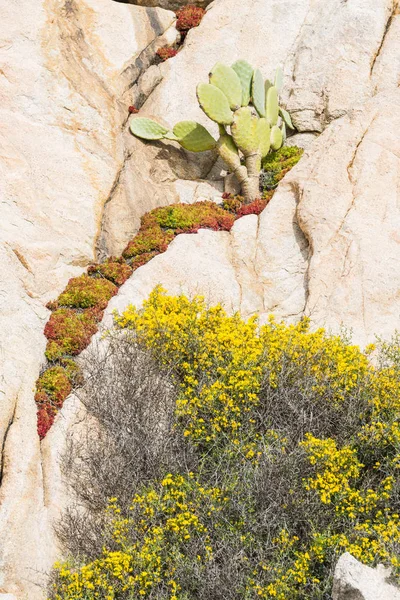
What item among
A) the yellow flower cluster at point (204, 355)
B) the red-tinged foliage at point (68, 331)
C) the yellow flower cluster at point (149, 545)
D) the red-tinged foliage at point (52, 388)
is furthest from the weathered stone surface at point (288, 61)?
the yellow flower cluster at point (149, 545)

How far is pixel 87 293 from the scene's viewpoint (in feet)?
41.6

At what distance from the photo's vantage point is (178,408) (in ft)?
32.7

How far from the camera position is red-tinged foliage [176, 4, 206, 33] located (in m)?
19.2

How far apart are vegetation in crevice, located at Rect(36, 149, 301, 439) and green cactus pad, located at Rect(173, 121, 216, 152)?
151cm

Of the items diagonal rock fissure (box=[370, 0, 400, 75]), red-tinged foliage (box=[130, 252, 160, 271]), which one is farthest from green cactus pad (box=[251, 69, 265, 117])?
red-tinged foliage (box=[130, 252, 160, 271])

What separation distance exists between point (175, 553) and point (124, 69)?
13960 millimetres

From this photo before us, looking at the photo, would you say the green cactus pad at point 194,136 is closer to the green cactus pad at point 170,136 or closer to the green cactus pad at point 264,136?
the green cactus pad at point 170,136

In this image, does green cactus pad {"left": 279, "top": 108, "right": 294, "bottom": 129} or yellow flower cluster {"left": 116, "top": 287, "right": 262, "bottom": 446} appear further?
green cactus pad {"left": 279, "top": 108, "right": 294, "bottom": 129}

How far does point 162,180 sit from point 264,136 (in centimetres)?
296

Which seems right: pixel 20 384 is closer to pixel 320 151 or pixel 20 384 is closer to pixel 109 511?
pixel 109 511

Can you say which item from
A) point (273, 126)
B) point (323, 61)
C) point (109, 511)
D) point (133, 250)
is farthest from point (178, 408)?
point (323, 61)

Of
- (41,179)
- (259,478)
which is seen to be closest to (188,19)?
(41,179)

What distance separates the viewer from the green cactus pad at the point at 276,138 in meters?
16.8

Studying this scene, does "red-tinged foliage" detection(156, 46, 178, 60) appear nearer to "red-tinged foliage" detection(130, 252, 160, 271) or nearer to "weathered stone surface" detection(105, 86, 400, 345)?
"weathered stone surface" detection(105, 86, 400, 345)
